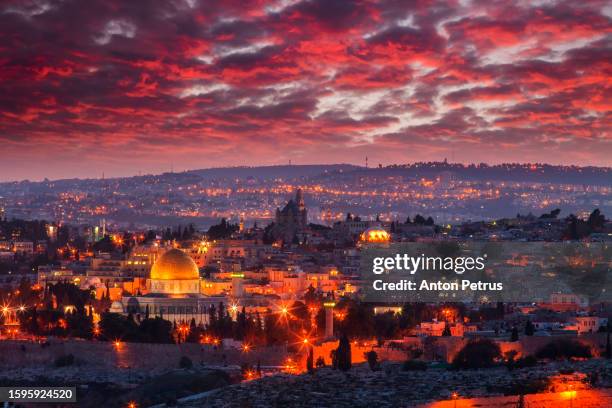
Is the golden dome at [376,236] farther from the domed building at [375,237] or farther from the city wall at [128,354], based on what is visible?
the city wall at [128,354]

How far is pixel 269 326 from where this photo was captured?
164 ft

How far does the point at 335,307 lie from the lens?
179ft

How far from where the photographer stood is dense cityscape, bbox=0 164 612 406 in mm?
35406

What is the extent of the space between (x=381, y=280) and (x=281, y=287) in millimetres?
4082

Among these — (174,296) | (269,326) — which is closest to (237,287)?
(174,296)

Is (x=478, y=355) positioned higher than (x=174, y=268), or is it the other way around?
(x=174, y=268)

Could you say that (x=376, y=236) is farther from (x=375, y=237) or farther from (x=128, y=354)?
(x=128, y=354)

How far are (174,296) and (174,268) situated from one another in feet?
6.68

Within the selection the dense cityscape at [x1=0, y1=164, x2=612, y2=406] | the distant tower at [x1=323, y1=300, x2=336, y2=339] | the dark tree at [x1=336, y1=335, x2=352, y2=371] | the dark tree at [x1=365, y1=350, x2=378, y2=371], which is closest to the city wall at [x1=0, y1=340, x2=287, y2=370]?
the dense cityscape at [x1=0, y1=164, x2=612, y2=406]

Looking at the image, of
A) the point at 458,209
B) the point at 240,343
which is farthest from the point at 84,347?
the point at 458,209

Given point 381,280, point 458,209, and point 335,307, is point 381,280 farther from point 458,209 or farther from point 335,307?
point 458,209

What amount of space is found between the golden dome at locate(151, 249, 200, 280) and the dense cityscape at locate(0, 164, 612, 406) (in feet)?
0.18

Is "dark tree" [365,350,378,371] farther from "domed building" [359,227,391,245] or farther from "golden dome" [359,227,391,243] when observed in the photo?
"golden dome" [359,227,391,243]

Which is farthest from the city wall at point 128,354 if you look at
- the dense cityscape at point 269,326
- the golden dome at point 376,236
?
the golden dome at point 376,236
